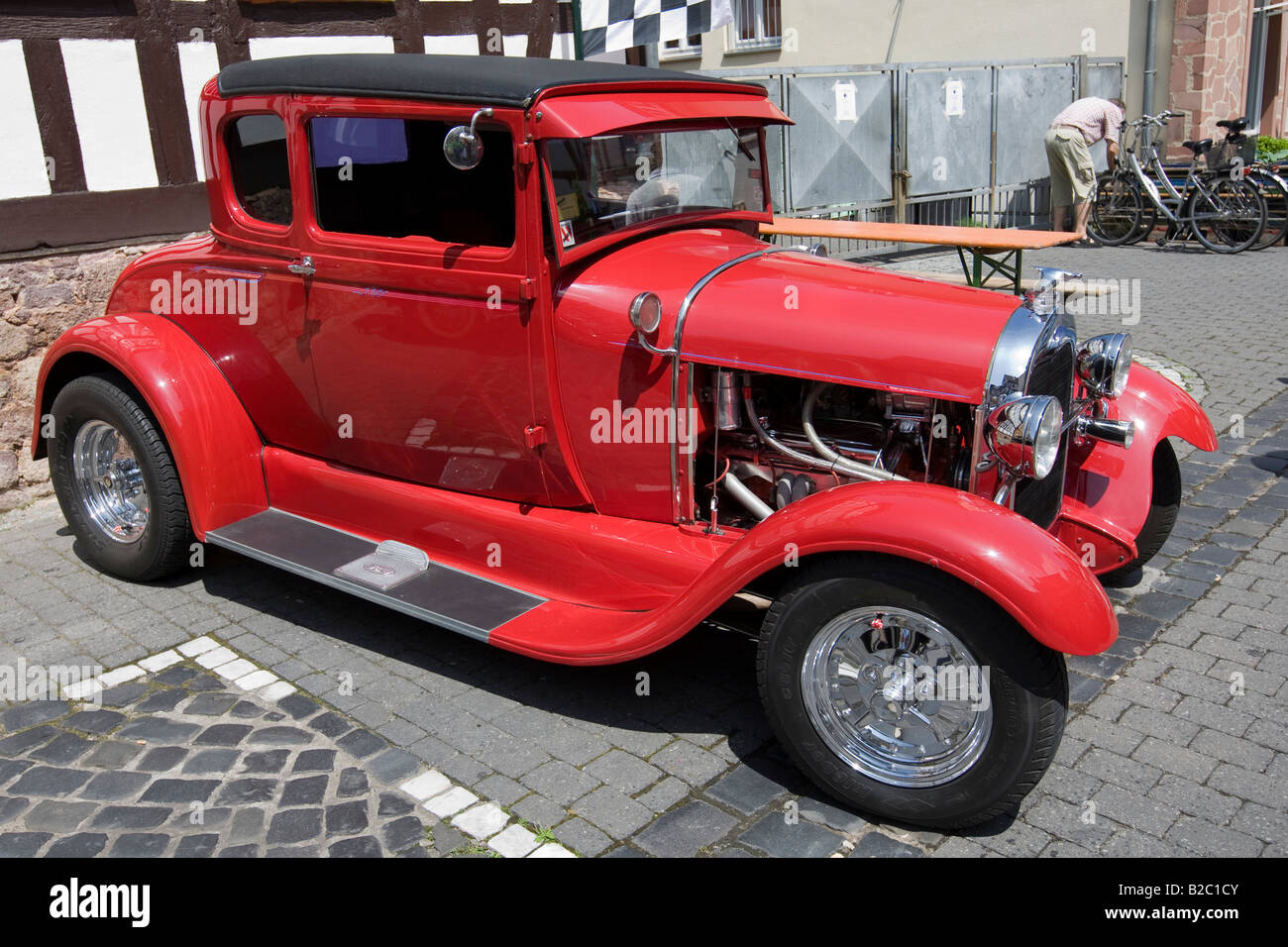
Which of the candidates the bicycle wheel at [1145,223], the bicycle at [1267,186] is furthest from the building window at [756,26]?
the bicycle at [1267,186]

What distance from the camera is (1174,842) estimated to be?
9.05 ft

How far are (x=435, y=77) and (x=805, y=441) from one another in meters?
1.71

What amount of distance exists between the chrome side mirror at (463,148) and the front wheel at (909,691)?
5.30 ft

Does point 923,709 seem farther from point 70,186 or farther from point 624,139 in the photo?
point 70,186

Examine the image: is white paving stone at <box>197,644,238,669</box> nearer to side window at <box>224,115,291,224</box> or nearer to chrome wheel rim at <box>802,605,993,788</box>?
side window at <box>224,115,291,224</box>

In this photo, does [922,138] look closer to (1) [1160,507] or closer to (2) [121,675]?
(1) [1160,507]

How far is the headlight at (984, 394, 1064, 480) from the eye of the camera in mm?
2846

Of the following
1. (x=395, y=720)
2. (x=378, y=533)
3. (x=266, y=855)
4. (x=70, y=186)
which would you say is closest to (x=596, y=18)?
(x=70, y=186)

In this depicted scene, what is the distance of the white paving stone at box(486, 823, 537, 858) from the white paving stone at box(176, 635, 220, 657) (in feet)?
5.66

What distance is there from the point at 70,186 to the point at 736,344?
456 cm

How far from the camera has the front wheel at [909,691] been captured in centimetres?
267

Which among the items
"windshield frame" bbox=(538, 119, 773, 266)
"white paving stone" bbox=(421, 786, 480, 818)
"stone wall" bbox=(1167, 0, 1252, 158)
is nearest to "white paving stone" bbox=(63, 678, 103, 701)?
"white paving stone" bbox=(421, 786, 480, 818)

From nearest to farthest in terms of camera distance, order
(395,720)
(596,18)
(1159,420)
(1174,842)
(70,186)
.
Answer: (1174,842) → (395,720) → (1159,420) → (70,186) → (596,18)

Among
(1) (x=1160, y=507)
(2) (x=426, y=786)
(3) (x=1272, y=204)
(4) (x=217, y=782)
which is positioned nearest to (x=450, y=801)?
(2) (x=426, y=786)
